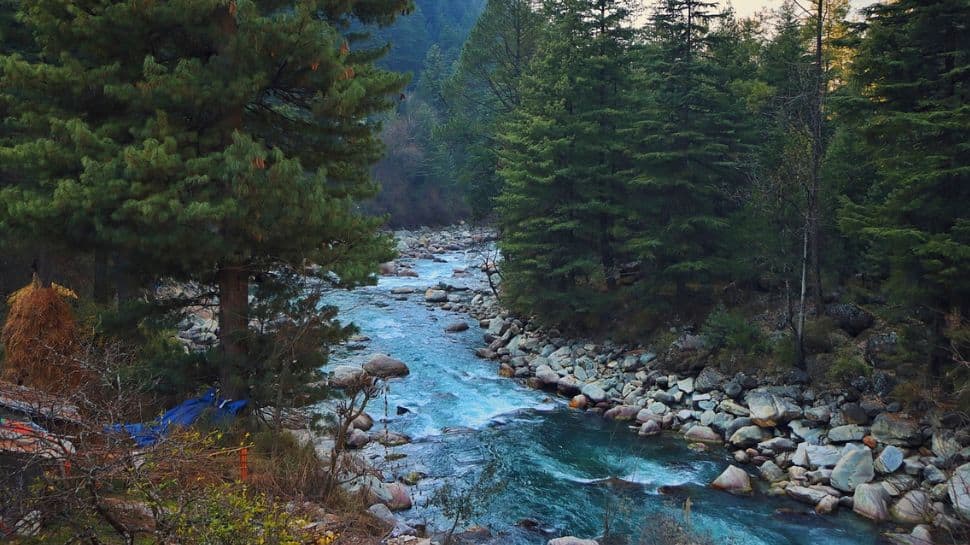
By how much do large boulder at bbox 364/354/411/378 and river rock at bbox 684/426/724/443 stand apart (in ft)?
23.8

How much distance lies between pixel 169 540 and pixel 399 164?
5289 centimetres

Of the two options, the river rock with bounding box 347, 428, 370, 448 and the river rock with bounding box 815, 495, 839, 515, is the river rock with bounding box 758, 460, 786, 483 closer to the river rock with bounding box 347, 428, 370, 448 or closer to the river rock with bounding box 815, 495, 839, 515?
the river rock with bounding box 815, 495, 839, 515

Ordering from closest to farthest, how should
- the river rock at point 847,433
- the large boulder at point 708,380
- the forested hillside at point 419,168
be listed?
the river rock at point 847,433 < the large boulder at point 708,380 < the forested hillside at point 419,168

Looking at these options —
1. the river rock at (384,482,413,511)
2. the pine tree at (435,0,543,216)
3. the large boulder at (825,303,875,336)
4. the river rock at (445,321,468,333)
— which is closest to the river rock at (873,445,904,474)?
the large boulder at (825,303,875,336)

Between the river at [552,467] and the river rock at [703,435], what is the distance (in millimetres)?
272

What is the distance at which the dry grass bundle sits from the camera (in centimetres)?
833

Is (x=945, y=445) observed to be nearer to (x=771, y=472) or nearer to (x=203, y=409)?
(x=771, y=472)

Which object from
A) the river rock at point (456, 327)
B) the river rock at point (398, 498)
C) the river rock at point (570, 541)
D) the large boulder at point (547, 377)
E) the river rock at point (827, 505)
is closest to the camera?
the river rock at point (570, 541)

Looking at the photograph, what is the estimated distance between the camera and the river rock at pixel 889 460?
38.7ft

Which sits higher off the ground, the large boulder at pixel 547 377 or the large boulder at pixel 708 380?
the large boulder at pixel 708 380

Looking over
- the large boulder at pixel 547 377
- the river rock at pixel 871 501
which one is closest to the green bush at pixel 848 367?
the river rock at pixel 871 501

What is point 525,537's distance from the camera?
32.6ft

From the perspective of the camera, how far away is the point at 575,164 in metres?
20.2

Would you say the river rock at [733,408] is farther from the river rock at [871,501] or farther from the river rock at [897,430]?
the river rock at [871,501]
